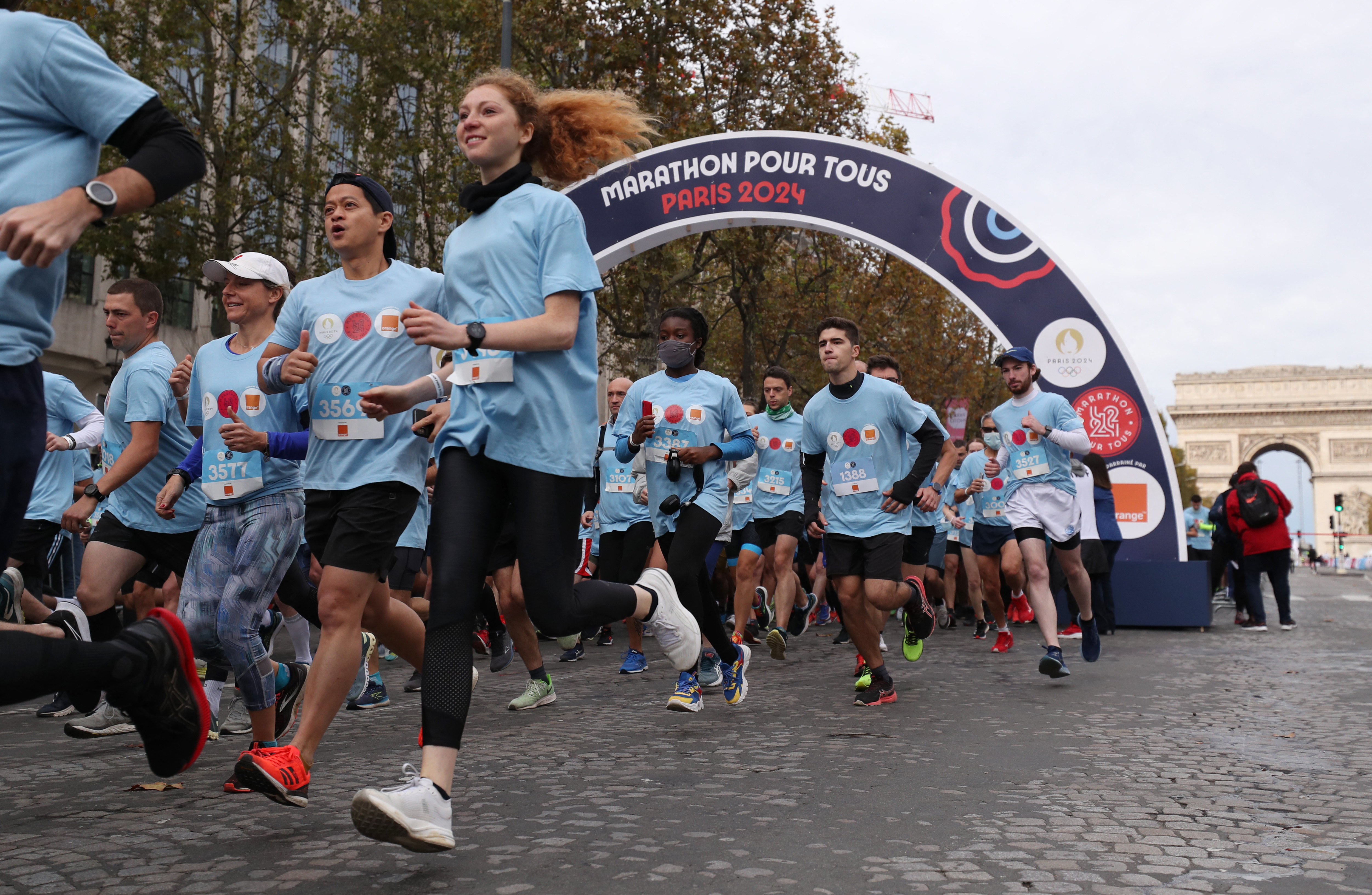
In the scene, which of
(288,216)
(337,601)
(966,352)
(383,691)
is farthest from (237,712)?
(966,352)

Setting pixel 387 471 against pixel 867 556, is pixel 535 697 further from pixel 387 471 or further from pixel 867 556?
pixel 387 471

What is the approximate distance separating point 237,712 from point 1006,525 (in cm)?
690

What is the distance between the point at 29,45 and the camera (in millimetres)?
2600

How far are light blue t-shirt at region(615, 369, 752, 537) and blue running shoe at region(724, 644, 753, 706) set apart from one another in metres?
0.76

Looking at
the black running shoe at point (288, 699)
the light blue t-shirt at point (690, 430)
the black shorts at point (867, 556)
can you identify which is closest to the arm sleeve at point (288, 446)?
the black running shoe at point (288, 699)

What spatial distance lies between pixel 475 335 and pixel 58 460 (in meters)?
4.55

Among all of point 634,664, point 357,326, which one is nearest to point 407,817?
point 357,326

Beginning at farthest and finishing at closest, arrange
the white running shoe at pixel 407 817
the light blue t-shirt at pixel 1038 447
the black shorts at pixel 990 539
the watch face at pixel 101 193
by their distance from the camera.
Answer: the black shorts at pixel 990 539 → the light blue t-shirt at pixel 1038 447 → the white running shoe at pixel 407 817 → the watch face at pixel 101 193

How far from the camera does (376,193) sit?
15.3 feet

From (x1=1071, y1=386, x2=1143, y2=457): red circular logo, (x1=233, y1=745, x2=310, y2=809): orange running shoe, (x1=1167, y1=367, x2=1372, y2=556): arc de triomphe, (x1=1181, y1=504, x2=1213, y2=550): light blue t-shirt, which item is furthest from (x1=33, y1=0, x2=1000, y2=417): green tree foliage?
(x1=1167, y1=367, x2=1372, y2=556): arc de triomphe

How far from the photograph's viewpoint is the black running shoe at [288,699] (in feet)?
15.7

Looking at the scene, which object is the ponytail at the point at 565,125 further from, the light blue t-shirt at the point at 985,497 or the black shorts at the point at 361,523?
the light blue t-shirt at the point at 985,497

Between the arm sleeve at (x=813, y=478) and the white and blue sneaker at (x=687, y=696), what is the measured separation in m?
1.33

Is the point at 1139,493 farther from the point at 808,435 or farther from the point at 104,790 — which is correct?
the point at 104,790
